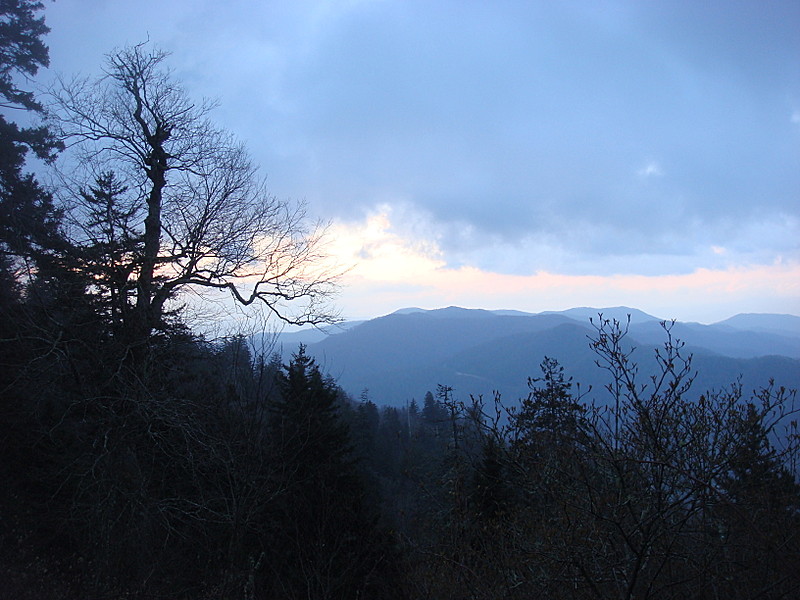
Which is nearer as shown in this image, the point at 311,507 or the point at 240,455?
the point at 240,455

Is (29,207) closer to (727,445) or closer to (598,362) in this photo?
(598,362)

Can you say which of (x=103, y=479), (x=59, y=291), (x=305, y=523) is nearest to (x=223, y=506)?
(x=103, y=479)

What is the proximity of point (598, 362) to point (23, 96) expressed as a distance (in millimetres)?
17569

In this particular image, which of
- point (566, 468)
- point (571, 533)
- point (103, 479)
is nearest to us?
point (571, 533)

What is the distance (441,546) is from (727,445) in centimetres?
385

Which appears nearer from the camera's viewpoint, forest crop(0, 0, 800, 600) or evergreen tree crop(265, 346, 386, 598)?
forest crop(0, 0, 800, 600)

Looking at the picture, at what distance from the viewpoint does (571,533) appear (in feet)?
11.8

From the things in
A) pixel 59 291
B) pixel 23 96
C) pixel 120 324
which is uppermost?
pixel 23 96

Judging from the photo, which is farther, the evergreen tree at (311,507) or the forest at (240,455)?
the evergreen tree at (311,507)

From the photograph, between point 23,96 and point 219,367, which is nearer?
point 219,367

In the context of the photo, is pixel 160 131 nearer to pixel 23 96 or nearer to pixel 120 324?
pixel 120 324

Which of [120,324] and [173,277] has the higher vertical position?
[173,277]

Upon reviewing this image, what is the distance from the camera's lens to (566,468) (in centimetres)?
402

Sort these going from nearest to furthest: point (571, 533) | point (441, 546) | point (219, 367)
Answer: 1. point (571, 533)
2. point (441, 546)
3. point (219, 367)
